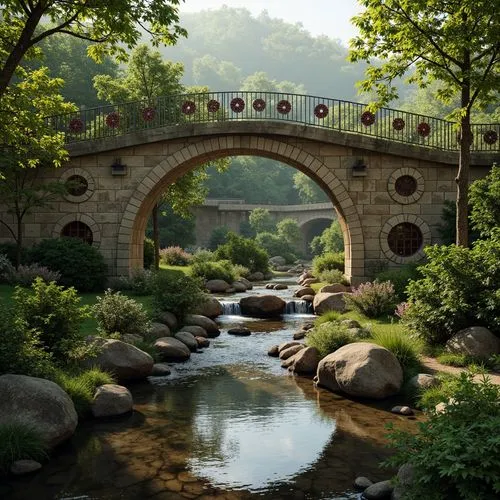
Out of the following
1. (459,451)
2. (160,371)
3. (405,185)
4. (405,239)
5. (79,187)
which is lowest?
(160,371)

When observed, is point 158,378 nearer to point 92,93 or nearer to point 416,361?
point 416,361

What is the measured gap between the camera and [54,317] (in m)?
9.06

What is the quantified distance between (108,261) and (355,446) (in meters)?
13.7

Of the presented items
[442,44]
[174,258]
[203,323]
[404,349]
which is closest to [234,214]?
[174,258]

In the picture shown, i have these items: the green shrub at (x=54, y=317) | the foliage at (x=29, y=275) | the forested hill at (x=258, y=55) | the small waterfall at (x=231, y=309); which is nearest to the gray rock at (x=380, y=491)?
the green shrub at (x=54, y=317)

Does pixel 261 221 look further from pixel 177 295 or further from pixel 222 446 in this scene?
pixel 222 446

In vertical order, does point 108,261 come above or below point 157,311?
above

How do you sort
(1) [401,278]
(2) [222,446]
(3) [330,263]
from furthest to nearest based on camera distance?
(3) [330,263], (1) [401,278], (2) [222,446]

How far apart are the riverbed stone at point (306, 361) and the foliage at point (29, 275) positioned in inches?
338

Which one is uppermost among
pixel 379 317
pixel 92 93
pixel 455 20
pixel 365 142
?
pixel 92 93

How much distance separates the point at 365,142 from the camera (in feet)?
60.1

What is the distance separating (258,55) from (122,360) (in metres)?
169

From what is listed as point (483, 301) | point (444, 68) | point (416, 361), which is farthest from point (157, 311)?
point (444, 68)

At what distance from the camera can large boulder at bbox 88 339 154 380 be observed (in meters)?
9.53
